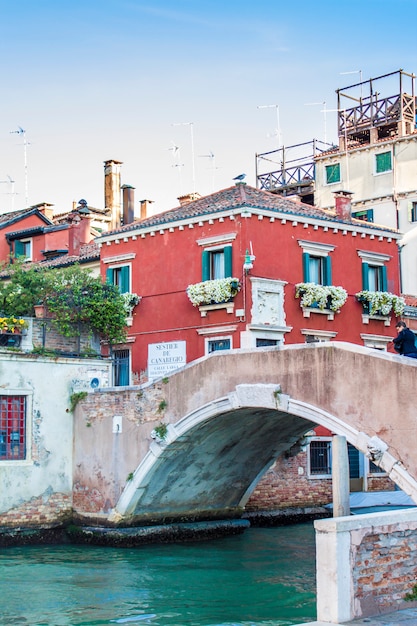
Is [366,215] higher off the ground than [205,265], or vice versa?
[366,215]

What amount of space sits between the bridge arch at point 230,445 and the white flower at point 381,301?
3.58 metres

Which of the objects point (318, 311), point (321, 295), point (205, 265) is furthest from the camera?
point (318, 311)

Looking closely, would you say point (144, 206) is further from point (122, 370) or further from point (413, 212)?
point (413, 212)

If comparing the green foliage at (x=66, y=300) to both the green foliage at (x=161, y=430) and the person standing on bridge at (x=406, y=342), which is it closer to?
the green foliage at (x=161, y=430)

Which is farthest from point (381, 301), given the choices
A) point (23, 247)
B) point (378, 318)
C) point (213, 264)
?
point (23, 247)

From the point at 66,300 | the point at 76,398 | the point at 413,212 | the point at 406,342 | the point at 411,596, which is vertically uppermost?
the point at 413,212

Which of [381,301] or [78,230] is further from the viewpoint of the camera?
[78,230]

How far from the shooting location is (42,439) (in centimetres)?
1538

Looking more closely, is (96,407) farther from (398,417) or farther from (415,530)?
(415,530)

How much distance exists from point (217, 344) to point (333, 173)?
12119 millimetres

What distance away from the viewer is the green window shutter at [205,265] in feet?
59.7

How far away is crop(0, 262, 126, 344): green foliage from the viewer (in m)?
16.0

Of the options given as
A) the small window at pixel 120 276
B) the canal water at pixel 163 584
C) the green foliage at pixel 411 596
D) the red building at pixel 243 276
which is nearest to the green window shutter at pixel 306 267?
the red building at pixel 243 276

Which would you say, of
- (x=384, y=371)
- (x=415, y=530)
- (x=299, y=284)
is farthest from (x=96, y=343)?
(x=415, y=530)
